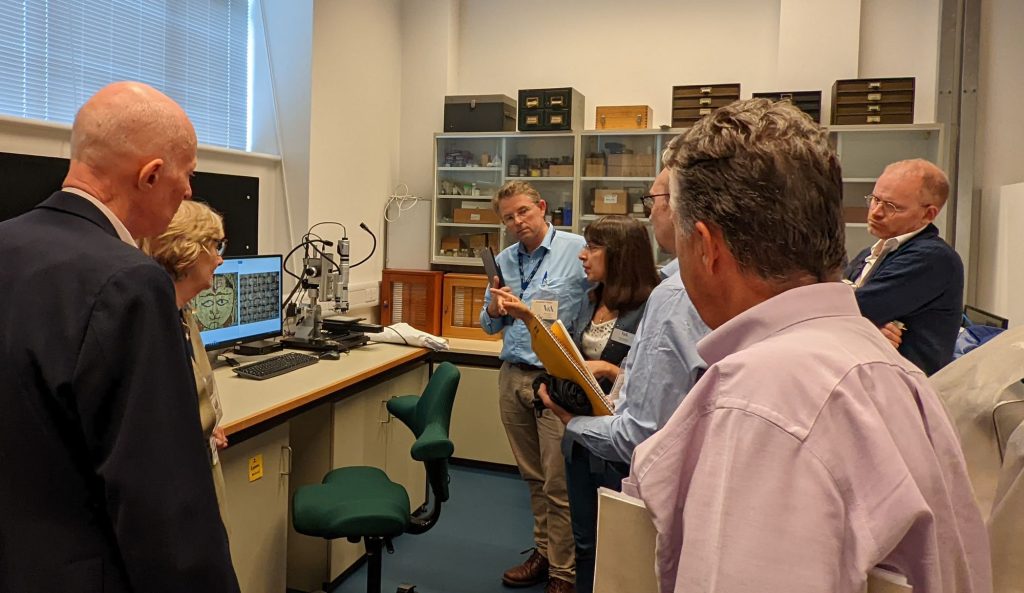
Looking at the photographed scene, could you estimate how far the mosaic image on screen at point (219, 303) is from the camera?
2.90 metres

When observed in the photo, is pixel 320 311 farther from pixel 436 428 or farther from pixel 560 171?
pixel 560 171

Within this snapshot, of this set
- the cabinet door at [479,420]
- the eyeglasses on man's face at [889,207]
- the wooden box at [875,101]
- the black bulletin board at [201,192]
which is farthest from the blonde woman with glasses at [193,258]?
the wooden box at [875,101]

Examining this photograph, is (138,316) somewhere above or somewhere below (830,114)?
below

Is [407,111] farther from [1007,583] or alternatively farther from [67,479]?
[1007,583]

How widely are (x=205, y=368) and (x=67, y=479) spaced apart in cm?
72

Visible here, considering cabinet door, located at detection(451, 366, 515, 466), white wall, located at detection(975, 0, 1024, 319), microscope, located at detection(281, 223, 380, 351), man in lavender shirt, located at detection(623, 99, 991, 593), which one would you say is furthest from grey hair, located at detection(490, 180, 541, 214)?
white wall, located at detection(975, 0, 1024, 319)

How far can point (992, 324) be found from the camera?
3.60m

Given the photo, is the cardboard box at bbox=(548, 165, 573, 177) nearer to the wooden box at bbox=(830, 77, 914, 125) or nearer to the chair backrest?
the wooden box at bbox=(830, 77, 914, 125)

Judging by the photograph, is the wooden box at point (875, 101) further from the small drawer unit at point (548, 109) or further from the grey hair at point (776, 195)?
the grey hair at point (776, 195)

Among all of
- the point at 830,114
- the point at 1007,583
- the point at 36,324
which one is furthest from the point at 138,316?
the point at 830,114

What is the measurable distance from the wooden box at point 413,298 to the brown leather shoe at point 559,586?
219cm

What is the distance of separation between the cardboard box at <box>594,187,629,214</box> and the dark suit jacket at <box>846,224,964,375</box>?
2262 millimetres

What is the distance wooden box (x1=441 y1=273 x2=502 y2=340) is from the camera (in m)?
4.79

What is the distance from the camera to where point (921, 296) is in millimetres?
2371
